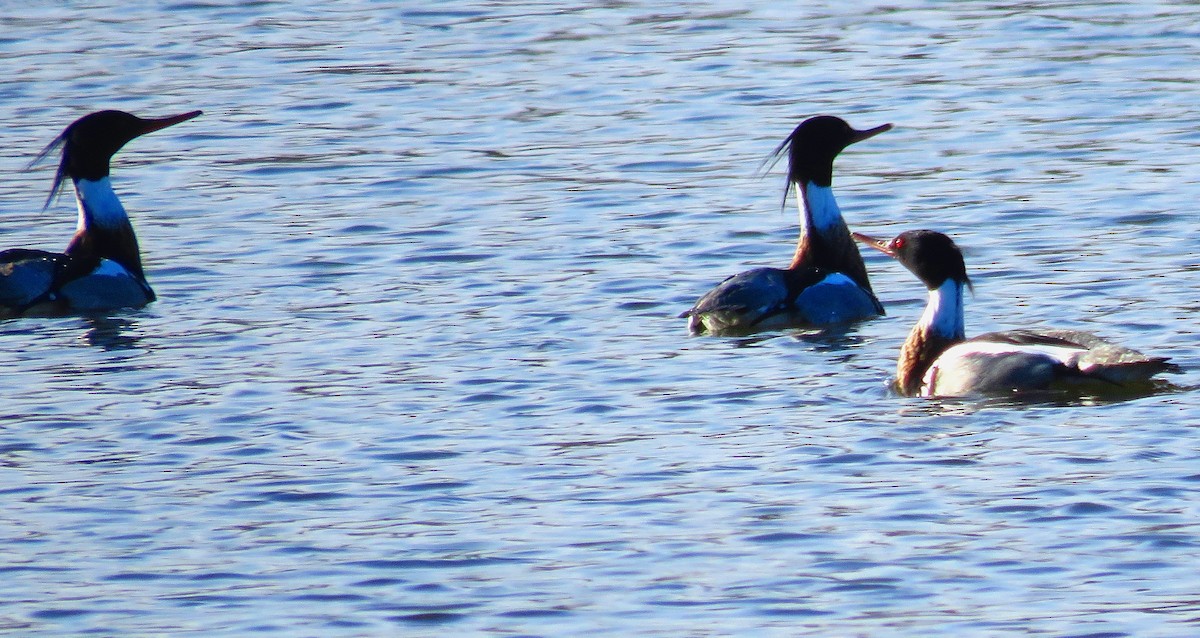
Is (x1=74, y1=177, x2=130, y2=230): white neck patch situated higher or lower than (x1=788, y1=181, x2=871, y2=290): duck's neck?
higher

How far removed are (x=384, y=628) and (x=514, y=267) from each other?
6850 millimetres

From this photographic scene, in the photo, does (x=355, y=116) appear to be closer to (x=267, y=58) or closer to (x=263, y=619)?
(x=267, y=58)

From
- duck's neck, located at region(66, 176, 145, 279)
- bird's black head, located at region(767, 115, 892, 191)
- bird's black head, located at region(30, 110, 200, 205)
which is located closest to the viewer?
bird's black head, located at region(767, 115, 892, 191)

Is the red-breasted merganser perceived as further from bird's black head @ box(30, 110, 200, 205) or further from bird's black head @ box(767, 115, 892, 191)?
bird's black head @ box(30, 110, 200, 205)

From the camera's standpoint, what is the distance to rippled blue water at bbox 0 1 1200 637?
797 cm

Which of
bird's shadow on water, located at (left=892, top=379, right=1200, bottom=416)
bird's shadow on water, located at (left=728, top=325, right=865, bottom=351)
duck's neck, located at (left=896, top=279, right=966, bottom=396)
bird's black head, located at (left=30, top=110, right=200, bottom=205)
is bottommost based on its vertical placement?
bird's shadow on water, located at (left=728, top=325, right=865, bottom=351)

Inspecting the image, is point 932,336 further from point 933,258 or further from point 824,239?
point 824,239

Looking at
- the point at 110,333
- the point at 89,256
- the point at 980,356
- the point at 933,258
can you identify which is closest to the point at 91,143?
the point at 89,256

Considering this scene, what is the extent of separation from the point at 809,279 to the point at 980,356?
7.72ft

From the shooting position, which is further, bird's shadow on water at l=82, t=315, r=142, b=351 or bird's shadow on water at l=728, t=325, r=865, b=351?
bird's shadow on water at l=82, t=315, r=142, b=351

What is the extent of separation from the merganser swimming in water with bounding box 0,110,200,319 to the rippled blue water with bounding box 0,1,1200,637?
9.0 inches

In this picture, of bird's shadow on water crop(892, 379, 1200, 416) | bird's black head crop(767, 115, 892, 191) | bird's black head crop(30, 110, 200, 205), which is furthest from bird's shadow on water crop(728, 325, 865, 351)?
bird's black head crop(30, 110, 200, 205)

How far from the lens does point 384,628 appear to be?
7.55 m

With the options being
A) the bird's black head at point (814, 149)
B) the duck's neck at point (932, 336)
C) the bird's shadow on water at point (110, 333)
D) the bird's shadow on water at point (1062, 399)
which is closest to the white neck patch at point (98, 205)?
the bird's shadow on water at point (110, 333)
